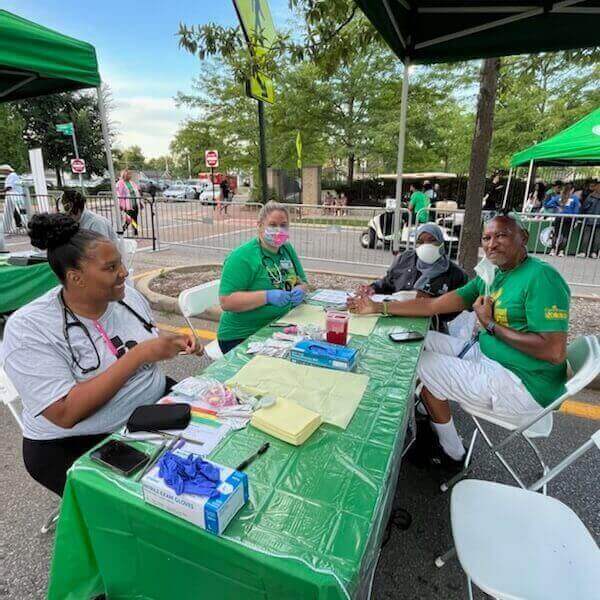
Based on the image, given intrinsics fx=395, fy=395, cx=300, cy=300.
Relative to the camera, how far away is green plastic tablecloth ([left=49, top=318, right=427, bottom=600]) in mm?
914

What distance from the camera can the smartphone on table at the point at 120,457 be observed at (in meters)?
1.14

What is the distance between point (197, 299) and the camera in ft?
9.87

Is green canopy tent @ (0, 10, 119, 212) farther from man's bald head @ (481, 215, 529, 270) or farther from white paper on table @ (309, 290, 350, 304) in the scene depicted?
man's bald head @ (481, 215, 529, 270)

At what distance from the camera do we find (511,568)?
1318 mm

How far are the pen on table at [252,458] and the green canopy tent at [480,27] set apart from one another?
2967 mm

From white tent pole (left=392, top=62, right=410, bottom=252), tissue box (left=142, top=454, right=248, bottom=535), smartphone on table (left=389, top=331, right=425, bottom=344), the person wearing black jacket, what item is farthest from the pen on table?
white tent pole (left=392, top=62, right=410, bottom=252)

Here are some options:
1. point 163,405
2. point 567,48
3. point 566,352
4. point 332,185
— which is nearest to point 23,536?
point 163,405

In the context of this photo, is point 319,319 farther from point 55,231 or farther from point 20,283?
point 20,283

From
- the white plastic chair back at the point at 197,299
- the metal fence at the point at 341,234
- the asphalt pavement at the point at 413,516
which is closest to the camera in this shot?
the asphalt pavement at the point at 413,516

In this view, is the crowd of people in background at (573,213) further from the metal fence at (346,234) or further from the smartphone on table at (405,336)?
the smartphone on table at (405,336)

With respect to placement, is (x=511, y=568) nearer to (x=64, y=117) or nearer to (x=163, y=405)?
(x=163, y=405)

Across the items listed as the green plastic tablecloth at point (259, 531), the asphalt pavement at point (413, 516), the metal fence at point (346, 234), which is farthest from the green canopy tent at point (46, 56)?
the metal fence at point (346, 234)

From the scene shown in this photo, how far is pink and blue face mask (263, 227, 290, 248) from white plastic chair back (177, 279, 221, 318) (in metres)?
0.54

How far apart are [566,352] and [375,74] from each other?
18.6 meters
